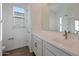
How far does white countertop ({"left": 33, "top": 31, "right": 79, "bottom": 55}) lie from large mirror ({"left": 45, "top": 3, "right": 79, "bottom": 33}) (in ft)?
0.26

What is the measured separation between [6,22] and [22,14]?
22cm

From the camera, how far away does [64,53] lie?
119 centimetres

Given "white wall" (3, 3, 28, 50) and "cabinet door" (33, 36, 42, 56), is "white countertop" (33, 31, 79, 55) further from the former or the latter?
"white wall" (3, 3, 28, 50)

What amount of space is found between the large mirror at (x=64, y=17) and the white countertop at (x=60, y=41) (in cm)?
8

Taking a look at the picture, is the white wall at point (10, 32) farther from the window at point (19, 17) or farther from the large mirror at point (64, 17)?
the large mirror at point (64, 17)

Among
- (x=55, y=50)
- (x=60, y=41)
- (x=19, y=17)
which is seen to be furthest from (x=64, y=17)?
(x=19, y=17)

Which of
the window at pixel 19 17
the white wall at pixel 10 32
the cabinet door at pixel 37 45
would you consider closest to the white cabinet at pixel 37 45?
the cabinet door at pixel 37 45

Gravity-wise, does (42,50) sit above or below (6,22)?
below

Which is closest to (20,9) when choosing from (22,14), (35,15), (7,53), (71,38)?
(22,14)

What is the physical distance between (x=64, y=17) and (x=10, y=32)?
2.25ft

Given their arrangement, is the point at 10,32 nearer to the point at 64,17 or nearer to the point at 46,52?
the point at 46,52

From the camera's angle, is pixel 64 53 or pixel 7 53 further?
pixel 7 53

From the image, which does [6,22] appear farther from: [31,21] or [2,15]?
[31,21]

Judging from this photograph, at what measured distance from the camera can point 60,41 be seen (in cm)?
134
